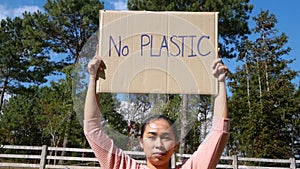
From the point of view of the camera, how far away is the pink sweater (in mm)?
902

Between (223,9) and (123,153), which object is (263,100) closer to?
(223,9)

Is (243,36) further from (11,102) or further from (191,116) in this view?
(11,102)

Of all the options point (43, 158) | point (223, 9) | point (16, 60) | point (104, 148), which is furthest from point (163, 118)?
point (16, 60)

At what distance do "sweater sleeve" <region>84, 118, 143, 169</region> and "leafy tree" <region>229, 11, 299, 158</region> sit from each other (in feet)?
34.6

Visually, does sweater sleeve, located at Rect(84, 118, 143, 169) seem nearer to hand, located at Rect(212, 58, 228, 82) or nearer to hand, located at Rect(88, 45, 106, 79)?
hand, located at Rect(88, 45, 106, 79)

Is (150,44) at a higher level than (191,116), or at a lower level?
higher

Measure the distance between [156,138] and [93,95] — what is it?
0.19 metres

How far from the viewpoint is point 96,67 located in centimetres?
88

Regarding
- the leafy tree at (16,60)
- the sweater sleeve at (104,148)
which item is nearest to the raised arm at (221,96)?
the sweater sleeve at (104,148)

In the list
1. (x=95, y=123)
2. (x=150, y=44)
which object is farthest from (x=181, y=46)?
(x=95, y=123)

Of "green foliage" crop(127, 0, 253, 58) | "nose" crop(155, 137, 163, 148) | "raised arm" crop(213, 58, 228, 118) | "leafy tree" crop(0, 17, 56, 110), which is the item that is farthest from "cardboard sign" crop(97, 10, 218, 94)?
"leafy tree" crop(0, 17, 56, 110)

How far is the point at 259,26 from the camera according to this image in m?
14.0

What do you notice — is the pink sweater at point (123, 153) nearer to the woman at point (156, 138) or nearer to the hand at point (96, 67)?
the woman at point (156, 138)

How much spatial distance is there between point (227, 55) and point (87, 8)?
4.68 metres
